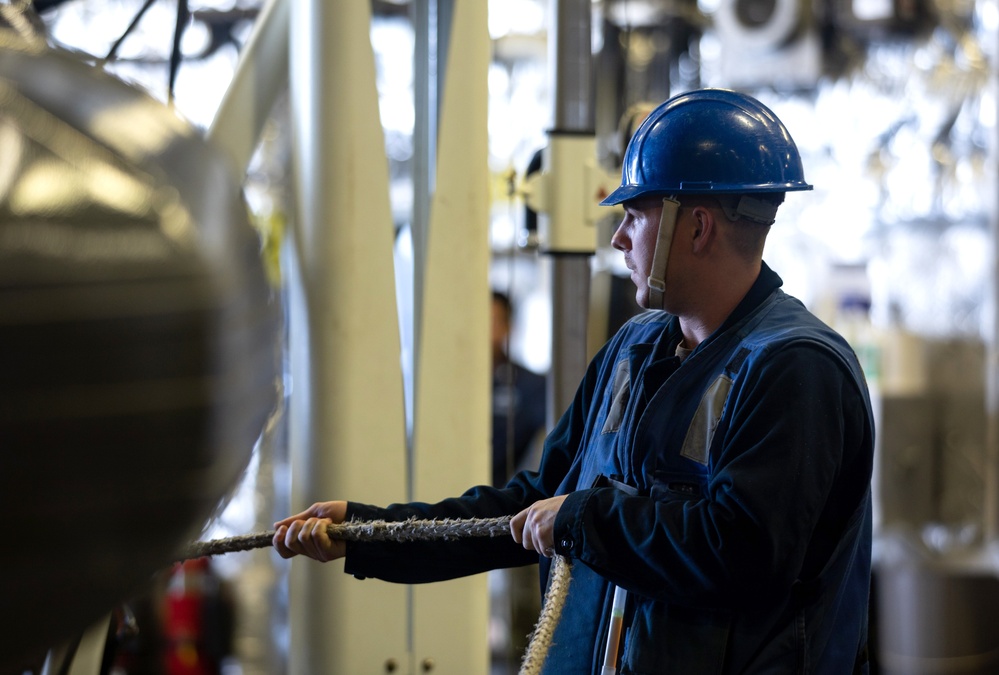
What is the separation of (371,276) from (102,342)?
3.24ft

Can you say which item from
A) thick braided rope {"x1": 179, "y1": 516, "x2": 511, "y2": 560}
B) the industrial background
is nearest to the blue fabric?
thick braided rope {"x1": 179, "y1": 516, "x2": 511, "y2": 560}

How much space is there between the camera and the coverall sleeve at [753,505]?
118cm

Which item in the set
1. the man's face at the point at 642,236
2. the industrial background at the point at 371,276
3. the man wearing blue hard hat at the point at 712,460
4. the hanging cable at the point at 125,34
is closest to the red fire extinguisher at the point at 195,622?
the industrial background at the point at 371,276

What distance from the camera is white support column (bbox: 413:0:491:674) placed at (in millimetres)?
1875

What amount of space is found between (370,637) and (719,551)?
80 cm

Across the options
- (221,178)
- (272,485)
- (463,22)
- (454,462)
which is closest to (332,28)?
(463,22)

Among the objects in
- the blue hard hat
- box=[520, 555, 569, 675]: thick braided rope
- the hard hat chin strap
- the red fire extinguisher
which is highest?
the blue hard hat

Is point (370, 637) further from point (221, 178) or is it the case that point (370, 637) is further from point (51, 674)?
point (221, 178)

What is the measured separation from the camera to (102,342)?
0.80 meters

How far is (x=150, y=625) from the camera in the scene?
450 centimetres

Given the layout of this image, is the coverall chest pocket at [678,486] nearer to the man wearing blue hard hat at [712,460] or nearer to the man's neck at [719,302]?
the man wearing blue hard hat at [712,460]

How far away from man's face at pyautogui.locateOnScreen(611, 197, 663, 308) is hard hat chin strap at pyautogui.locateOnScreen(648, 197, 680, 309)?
1cm

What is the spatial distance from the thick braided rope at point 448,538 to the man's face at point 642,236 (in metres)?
0.32

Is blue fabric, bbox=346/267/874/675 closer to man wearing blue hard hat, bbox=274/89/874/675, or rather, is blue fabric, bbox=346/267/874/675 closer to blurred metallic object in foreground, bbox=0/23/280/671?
man wearing blue hard hat, bbox=274/89/874/675
